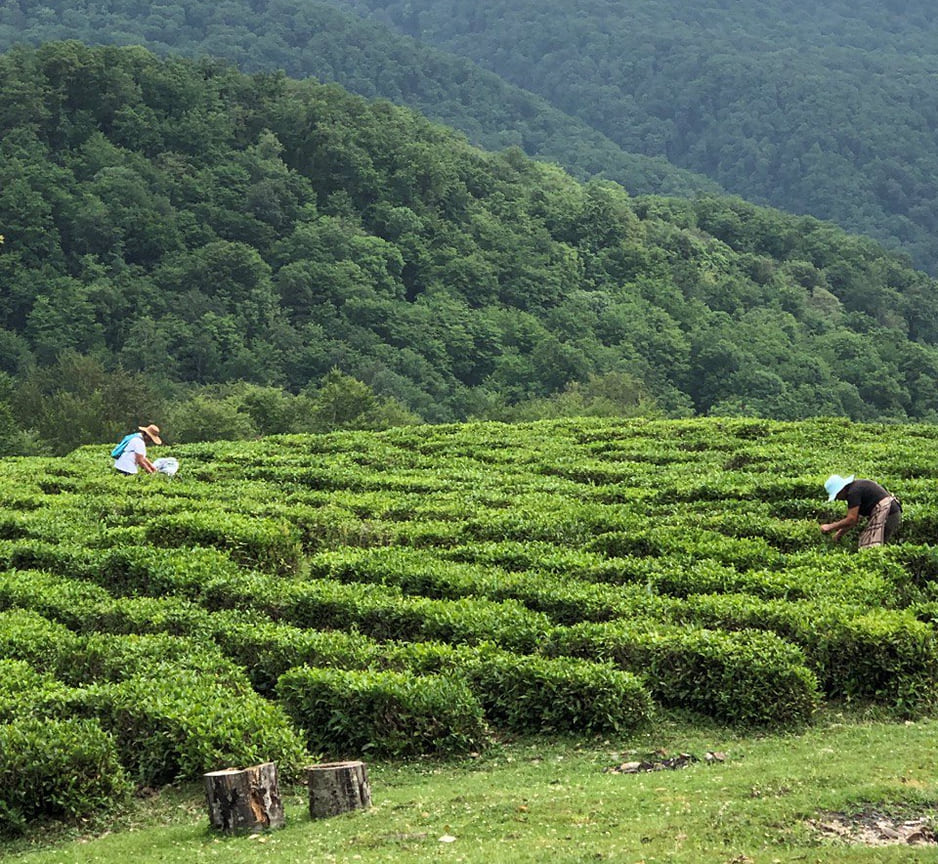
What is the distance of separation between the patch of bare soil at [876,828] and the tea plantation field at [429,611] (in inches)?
132

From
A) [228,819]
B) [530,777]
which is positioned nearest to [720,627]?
[530,777]

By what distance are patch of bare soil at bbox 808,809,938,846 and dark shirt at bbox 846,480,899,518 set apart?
851 centimetres

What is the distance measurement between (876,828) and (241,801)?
4.41 meters

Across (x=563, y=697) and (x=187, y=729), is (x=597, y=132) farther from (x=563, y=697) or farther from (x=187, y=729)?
(x=187, y=729)

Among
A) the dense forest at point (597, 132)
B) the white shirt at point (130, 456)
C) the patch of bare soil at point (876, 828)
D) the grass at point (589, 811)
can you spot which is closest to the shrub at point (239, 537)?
the white shirt at point (130, 456)

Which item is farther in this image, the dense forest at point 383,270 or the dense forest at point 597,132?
the dense forest at point 597,132

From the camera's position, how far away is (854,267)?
11050 centimetres

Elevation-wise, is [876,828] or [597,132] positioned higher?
[597,132]

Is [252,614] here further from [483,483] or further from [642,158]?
[642,158]

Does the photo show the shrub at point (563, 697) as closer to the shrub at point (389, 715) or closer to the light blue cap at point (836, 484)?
the shrub at point (389, 715)

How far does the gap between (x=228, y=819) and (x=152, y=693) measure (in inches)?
105

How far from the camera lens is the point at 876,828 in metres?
8.89

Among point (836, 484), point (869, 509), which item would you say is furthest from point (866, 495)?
point (836, 484)

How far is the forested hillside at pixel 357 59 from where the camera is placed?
180m
